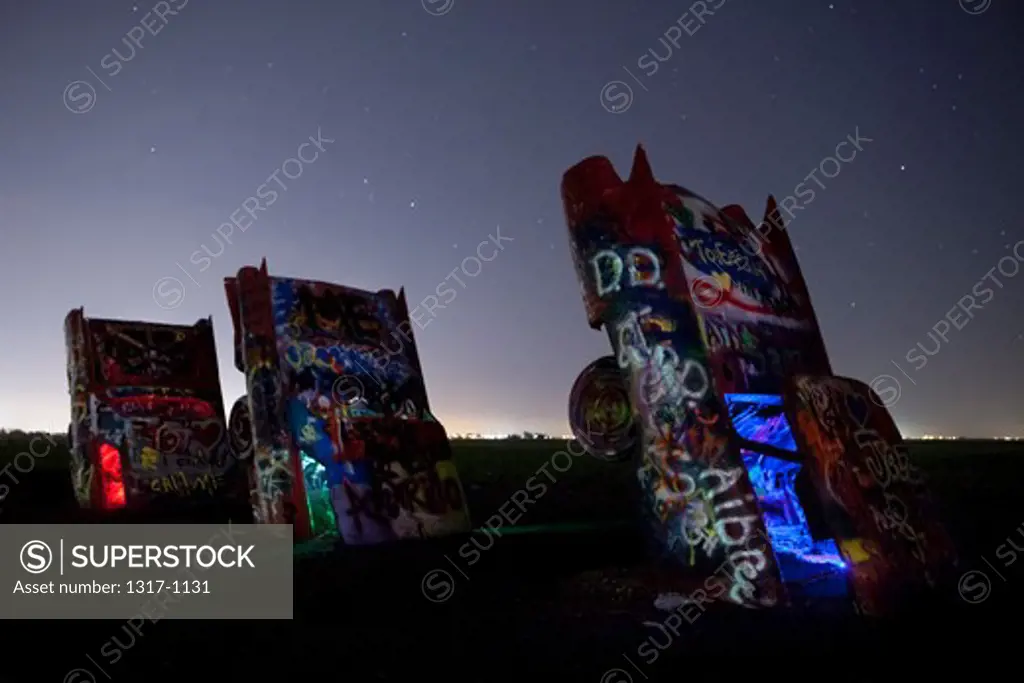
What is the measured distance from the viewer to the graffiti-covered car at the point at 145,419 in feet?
60.1

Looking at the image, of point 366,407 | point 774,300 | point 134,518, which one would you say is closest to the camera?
point 774,300

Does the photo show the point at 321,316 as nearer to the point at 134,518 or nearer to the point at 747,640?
the point at 134,518

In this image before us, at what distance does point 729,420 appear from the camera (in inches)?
347

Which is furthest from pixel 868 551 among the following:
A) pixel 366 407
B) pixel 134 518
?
pixel 134 518

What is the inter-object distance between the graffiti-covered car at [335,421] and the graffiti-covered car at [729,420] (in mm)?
4614

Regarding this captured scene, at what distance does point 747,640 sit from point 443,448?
8569 mm

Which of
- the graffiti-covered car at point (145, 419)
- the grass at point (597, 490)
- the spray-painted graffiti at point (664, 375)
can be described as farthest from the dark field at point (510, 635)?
the graffiti-covered car at point (145, 419)

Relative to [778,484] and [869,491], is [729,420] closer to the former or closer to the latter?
[869,491]

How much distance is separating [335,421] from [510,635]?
700 centimetres

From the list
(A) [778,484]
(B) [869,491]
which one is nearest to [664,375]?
(B) [869,491]

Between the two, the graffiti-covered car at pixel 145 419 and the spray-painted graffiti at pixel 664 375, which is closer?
the spray-painted graffiti at pixel 664 375

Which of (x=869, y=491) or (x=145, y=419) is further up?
(x=145, y=419)

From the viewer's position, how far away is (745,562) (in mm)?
8375

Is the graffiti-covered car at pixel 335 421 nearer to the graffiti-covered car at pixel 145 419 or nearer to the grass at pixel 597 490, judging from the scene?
the grass at pixel 597 490
